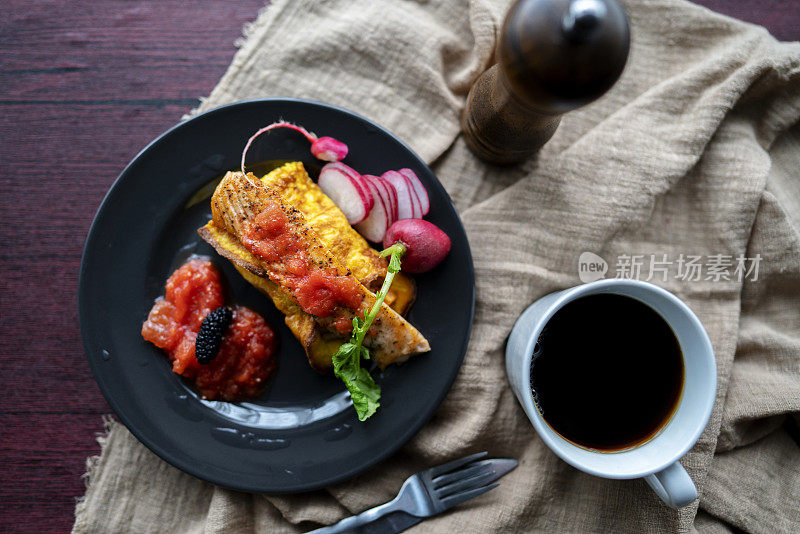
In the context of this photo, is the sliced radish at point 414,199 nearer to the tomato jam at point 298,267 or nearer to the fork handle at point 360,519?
the tomato jam at point 298,267

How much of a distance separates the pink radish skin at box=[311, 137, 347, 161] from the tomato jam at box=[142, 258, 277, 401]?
703 millimetres

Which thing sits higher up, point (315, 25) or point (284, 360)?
point (315, 25)

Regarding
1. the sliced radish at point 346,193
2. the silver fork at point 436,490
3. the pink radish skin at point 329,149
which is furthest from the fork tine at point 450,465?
the pink radish skin at point 329,149

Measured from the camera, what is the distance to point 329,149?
2.24m

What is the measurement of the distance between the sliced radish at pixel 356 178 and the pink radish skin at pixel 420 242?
0.14 meters

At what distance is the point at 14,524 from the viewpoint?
2.43 meters

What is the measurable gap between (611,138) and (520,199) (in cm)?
49

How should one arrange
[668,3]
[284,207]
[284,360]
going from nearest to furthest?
1. [284,207]
2. [284,360]
3. [668,3]

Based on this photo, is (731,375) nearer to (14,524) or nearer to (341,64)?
(341,64)

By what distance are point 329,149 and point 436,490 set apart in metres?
1.52

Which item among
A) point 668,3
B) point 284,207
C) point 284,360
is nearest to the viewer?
point 284,207

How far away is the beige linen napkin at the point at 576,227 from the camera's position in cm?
234

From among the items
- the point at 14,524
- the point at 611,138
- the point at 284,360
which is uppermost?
the point at 611,138

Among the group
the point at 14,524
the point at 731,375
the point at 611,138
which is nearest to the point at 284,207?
the point at 611,138
